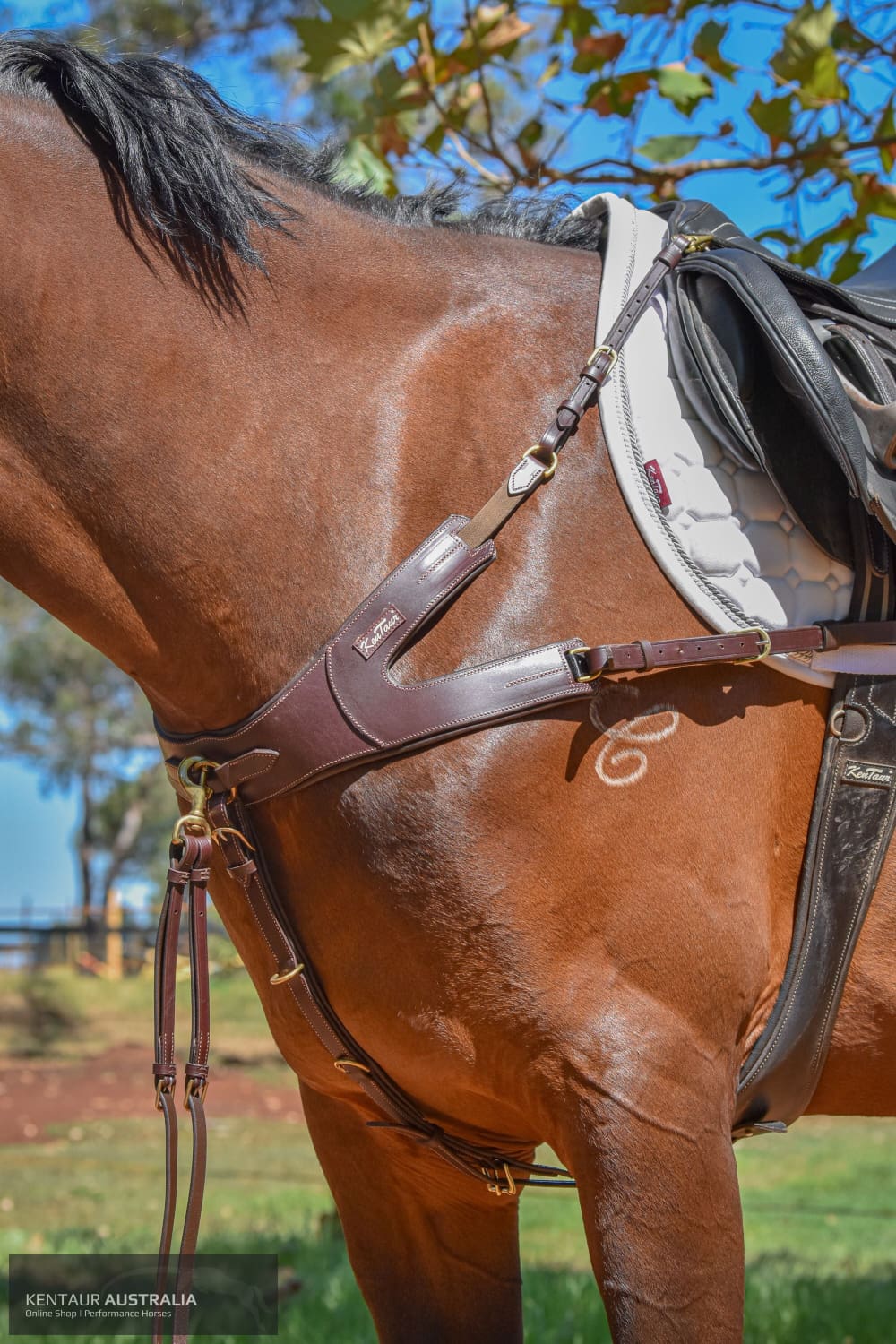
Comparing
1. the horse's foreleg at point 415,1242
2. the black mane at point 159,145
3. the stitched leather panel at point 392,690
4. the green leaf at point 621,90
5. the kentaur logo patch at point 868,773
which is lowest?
the horse's foreleg at point 415,1242

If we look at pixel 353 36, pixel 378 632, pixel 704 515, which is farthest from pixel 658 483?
pixel 353 36

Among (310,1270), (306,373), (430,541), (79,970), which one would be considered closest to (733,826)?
(430,541)

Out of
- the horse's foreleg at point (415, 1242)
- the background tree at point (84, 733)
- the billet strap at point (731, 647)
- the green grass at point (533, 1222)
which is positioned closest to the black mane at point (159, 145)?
the billet strap at point (731, 647)

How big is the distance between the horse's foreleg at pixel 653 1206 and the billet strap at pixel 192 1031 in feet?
1.87

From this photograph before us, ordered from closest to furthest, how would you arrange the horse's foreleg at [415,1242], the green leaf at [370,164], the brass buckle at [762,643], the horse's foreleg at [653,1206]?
the horse's foreleg at [653,1206] → the brass buckle at [762,643] → the horse's foreleg at [415,1242] → the green leaf at [370,164]

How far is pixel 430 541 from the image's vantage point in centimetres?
177

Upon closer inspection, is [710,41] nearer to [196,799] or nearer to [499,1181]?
[196,799]

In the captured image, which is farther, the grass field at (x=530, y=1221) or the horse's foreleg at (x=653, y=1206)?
the grass field at (x=530, y=1221)

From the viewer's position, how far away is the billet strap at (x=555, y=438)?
1.78 m

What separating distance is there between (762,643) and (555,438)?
16.0 inches

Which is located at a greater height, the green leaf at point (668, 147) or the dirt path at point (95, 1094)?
the green leaf at point (668, 147)

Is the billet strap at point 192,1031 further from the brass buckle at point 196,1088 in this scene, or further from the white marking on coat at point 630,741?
the white marking on coat at point 630,741

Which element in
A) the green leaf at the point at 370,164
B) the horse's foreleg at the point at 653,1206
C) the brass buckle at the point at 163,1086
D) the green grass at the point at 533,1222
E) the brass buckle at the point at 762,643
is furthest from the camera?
the green grass at the point at 533,1222

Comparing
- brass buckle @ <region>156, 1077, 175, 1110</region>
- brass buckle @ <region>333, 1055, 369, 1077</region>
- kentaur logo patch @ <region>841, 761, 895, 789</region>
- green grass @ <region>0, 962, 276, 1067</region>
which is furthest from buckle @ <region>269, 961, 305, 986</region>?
green grass @ <region>0, 962, 276, 1067</region>
